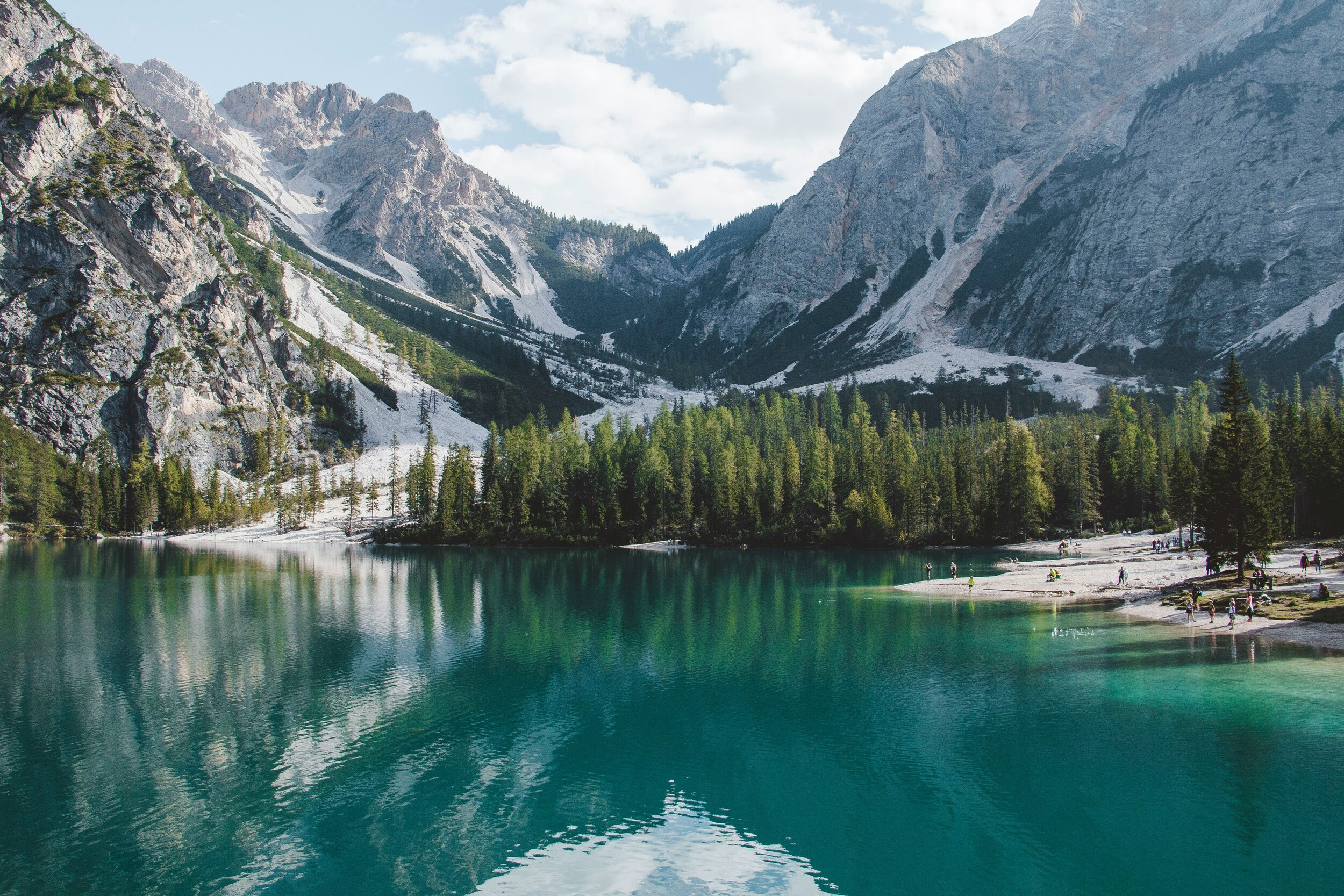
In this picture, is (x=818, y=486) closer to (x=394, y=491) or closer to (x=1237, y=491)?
(x=1237, y=491)

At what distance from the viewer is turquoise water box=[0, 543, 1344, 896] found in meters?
18.6

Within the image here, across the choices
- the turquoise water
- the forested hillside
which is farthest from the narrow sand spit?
the forested hillside

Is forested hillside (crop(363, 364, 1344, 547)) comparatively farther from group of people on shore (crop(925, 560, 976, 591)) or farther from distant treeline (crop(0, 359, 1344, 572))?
group of people on shore (crop(925, 560, 976, 591))

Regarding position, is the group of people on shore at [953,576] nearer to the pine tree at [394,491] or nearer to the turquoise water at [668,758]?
the turquoise water at [668,758]

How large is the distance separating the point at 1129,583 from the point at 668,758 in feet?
166

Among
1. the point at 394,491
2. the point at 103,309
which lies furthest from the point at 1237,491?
the point at 103,309

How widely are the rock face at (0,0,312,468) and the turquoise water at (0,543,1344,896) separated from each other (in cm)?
13981

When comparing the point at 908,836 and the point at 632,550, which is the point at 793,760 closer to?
the point at 908,836

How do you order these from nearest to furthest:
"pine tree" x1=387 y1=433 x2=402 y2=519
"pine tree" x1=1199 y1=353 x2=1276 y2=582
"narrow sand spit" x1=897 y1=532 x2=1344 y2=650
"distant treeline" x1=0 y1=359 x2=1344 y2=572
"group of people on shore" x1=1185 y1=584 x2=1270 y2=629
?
1. "narrow sand spit" x1=897 y1=532 x2=1344 y2=650
2. "group of people on shore" x1=1185 y1=584 x2=1270 y2=629
3. "pine tree" x1=1199 y1=353 x2=1276 y2=582
4. "distant treeline" x1=0 y1=359 x2=1344 y2=572
5. "pine tree" x1=387 y1=433 x2=402 y2=519

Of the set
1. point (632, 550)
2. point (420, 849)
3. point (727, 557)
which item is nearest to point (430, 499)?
point (632, 550)

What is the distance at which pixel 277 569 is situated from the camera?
89250mm

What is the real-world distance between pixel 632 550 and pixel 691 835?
9131 centimetres

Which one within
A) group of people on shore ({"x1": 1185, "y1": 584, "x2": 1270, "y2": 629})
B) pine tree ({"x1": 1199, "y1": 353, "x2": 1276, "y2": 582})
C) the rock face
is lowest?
group of people on shore ({"x1": 1185, "y1": 584, "x2": 1270, "y2": 629})

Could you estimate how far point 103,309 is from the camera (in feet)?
564
